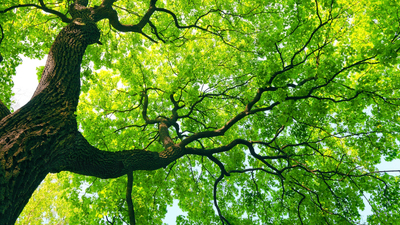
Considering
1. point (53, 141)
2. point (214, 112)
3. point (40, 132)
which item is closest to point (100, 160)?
point (53, 141)

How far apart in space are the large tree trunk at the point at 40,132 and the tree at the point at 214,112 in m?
0.02

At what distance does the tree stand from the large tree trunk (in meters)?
0.02

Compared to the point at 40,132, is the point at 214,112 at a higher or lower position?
higher

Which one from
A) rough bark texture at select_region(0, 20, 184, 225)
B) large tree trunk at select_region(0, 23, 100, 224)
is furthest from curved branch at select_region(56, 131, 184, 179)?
large tree trunk at select_region(0, 23, 100, 224)

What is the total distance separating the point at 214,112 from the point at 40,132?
275 inches

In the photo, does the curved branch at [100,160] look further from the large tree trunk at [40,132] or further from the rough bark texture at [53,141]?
the large tree trunk at [40,132]

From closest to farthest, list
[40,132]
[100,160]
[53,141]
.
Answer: [40,132], [53,141], [100,160]

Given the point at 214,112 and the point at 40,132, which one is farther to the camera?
the point at 214,112

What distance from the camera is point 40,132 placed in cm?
306

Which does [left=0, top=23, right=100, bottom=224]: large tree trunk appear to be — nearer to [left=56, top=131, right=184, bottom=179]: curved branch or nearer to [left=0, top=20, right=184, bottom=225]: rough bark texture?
[left=0, top=20, right=184, bottom=225]: rough bark texture

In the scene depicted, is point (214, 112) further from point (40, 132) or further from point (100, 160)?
point (40, 132)

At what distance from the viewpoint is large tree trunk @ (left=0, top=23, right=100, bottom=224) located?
262 centimetres

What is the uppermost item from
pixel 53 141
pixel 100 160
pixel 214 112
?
pixel 214 112

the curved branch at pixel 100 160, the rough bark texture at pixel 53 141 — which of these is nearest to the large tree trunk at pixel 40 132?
the rough bark texture at pixel 53 141
